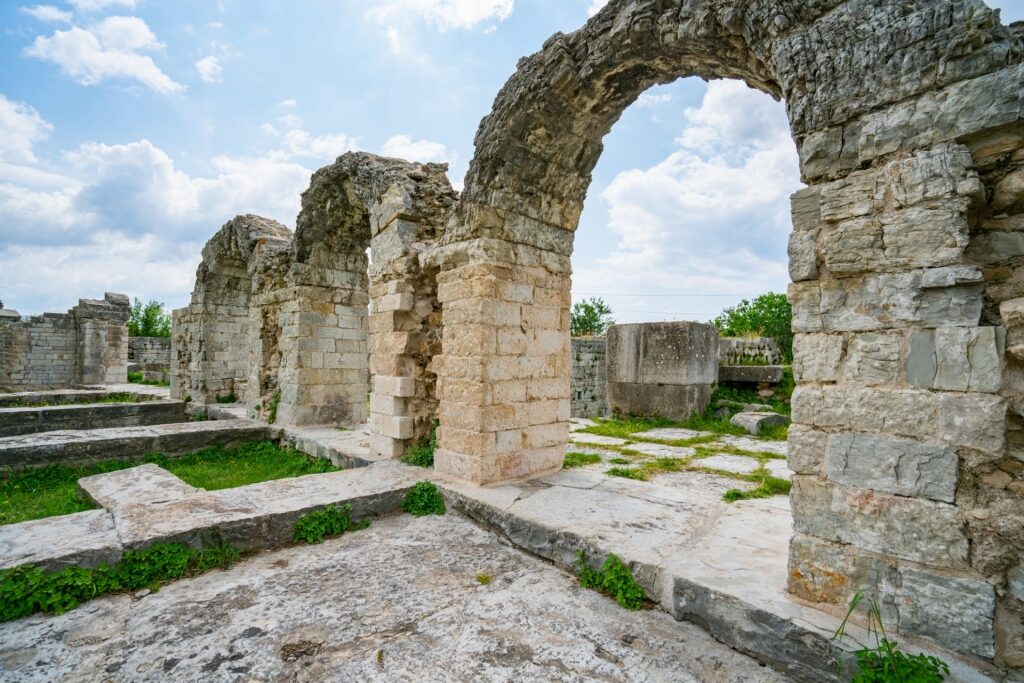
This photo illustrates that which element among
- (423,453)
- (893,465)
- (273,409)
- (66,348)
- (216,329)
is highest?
(216,329)

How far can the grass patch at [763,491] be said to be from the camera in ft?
13.9

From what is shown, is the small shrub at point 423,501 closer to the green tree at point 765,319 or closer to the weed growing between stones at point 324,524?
the weed growing between stones at point 324,524

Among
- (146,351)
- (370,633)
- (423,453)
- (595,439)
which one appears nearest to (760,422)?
(595,439)

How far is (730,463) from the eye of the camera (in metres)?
5.64

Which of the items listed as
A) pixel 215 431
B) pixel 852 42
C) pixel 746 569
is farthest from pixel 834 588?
pixel 215 431

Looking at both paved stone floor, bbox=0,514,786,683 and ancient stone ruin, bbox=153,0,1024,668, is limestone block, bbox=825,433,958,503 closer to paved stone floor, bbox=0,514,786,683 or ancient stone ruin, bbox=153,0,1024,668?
ancient stone ruin, bbox=153,0,1024,668

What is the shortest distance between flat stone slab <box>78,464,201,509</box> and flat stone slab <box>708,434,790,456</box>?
5999mm

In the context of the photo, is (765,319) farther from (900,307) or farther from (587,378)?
(900,307)

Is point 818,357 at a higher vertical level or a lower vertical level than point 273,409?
higher

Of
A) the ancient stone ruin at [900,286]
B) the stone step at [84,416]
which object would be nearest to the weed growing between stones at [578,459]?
the ancient stone ruin at [900,286]

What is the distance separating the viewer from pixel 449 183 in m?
6.14

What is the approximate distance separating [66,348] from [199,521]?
18275 mm

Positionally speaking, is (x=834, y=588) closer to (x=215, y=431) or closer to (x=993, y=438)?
(x=993, y=438)

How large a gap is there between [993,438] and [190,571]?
4.35 meters
